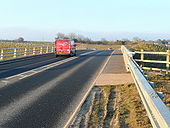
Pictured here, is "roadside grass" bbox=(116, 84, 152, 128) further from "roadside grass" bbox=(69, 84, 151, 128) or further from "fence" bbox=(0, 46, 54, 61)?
"fence" bbox=(0, 46, 54, 61)

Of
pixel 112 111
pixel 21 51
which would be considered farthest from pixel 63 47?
pixel 112 111

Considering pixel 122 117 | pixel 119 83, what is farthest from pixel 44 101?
pixel 119 83

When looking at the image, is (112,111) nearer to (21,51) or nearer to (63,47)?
(21,51)

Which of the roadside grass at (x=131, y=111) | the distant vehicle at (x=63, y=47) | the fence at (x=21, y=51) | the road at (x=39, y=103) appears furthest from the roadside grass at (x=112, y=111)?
the distant vehicle at (x=63, y=47)

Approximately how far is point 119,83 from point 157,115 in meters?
7.92

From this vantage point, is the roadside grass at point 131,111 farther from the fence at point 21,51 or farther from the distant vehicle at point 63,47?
the distant vehicle at point 63,47

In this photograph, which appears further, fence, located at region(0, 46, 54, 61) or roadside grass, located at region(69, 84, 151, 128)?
fence, located at region(0, 46, 54, 61)

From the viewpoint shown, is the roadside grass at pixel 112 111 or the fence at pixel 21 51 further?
the fence at pixel 21 51

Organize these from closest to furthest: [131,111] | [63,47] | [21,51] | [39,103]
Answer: [131,111]
[39,103]
[21,51]
[63,47]

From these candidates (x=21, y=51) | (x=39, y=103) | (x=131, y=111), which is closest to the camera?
(x=131, y=111)

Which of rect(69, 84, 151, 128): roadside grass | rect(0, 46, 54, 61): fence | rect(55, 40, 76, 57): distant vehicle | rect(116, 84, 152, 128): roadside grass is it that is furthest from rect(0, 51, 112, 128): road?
rect(55, 40, 76, 57): distant vehicle

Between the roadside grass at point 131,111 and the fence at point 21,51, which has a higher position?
the fence at point 21,51

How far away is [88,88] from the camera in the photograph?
1029 cm

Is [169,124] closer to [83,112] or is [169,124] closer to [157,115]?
[157,115]
